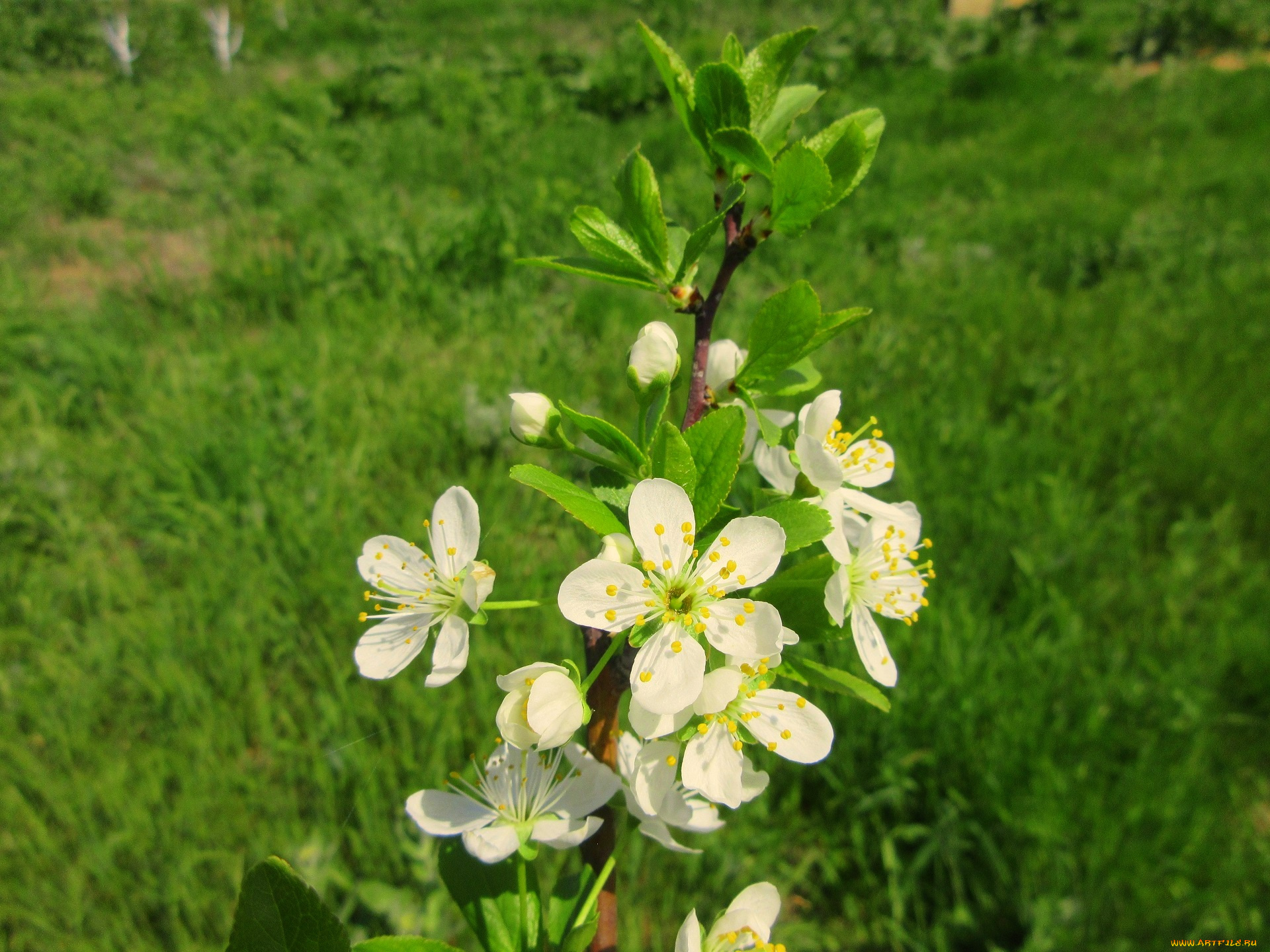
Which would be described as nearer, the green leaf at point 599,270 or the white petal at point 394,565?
the green leaf at point 599,270

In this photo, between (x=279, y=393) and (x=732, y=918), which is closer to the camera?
(x=732, y=918)

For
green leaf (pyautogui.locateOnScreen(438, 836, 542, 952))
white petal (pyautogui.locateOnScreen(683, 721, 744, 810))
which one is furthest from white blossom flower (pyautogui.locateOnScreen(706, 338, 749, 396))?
green leaf (pyautogui.locateOnScreen(438, 836, 542, 952))

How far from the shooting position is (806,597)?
73 centimetres

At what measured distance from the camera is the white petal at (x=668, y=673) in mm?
614

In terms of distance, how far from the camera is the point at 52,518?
2.55 metres

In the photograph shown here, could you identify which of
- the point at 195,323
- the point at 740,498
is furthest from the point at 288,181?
the point at 740,498

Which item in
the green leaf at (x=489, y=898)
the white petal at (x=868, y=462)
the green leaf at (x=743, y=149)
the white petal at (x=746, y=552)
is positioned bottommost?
the green leaf at (x=489, y=898)

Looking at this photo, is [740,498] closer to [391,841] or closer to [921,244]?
[391,841]

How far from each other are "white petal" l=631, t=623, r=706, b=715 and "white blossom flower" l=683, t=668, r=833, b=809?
32 mm

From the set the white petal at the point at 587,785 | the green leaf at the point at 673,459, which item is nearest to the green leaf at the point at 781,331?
the green leaf at the point at 673,459

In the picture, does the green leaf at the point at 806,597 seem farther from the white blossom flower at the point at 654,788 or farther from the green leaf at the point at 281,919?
the green leaf at the point at 281,919

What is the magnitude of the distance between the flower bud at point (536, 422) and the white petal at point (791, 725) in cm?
37

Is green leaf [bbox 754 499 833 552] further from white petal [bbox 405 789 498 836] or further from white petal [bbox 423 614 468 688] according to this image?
white petal [bbox 405 789 498 836]

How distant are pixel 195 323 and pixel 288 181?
167 cm
